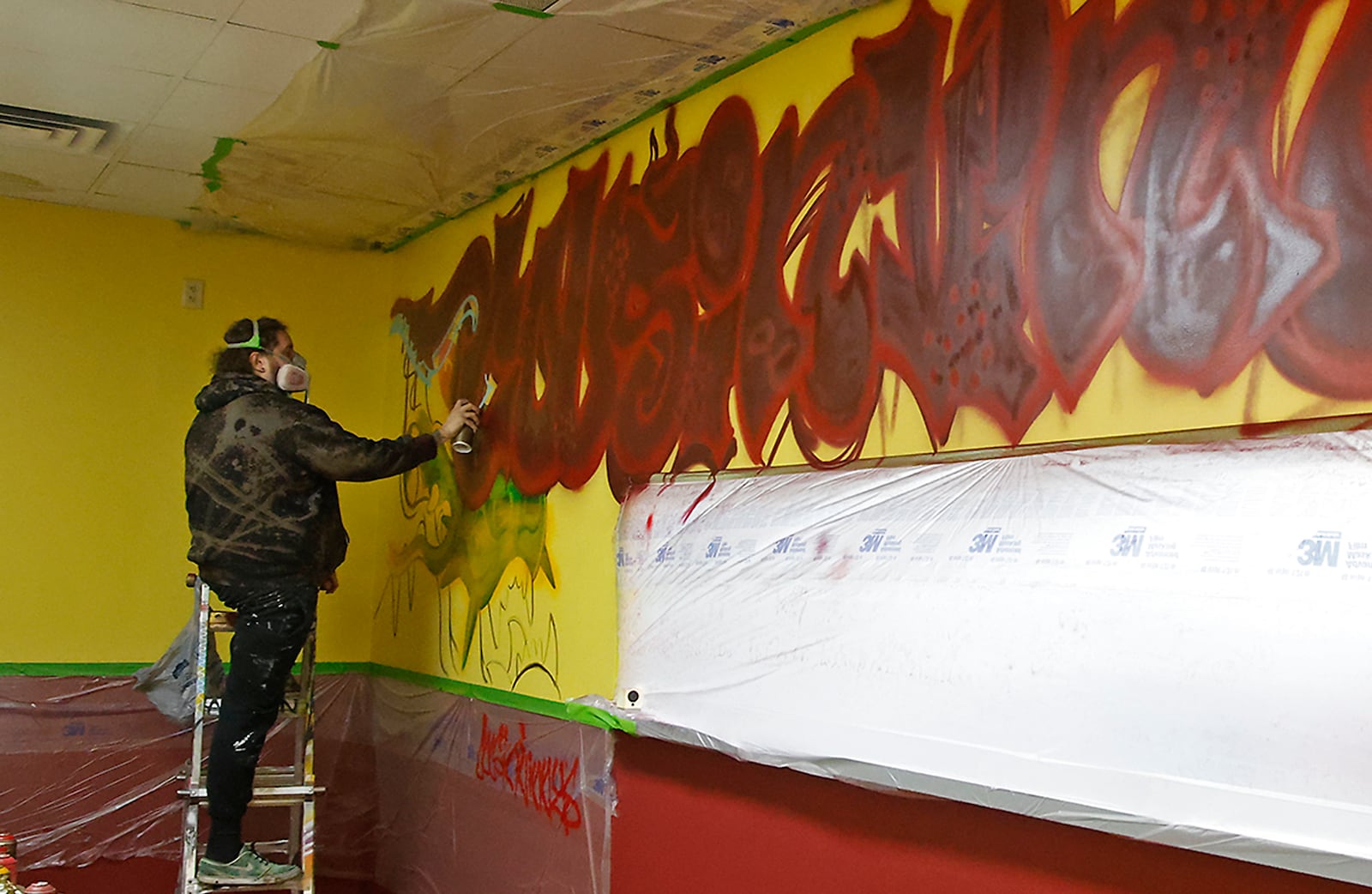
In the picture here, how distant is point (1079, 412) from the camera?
1.89m

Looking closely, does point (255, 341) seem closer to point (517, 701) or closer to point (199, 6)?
point (199, 6)

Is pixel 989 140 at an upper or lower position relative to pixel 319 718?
upper

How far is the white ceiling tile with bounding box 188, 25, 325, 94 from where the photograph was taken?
2715 mm

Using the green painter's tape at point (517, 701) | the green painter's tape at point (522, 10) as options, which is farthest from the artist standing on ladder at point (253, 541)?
the green painter's tape at point (522, 10)

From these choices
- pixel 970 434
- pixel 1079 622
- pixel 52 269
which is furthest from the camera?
pixel 52 269

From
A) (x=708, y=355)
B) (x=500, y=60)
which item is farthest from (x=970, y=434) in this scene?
(x=500, y=60)

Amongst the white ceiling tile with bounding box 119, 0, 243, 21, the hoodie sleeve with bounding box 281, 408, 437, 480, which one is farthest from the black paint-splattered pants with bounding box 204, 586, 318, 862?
the white ceiling tile with bounding box 119, 0, 243, 21

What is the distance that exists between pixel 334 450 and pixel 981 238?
1832 mm

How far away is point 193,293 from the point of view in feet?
14.1

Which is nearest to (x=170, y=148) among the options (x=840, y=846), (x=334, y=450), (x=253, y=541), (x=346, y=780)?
(x=334, y=450)

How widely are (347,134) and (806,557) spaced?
1.74 m

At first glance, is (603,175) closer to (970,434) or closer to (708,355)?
(708,355)

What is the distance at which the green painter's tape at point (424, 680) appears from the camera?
2.96 meters

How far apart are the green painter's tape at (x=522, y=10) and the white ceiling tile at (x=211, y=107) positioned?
0.79 metres
